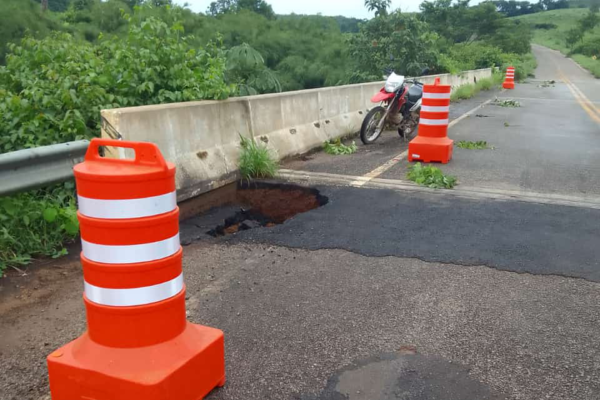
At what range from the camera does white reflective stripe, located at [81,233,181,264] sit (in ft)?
8.57

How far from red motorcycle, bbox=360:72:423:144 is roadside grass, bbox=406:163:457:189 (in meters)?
2.82

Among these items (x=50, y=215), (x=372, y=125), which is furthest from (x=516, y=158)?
(x=50, y=215)

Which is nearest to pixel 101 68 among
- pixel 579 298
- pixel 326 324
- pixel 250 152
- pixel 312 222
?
pixel 250 152

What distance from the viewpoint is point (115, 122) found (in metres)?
5.62

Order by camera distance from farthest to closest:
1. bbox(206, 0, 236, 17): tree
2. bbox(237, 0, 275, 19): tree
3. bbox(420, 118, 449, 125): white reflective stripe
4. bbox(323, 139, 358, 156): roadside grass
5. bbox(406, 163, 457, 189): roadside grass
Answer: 1. bbox(237, 0, 275, 19): tree
2. bbox(206, 0, 236, 17): tree
3. bbox(323, 139, 358, 156): roadside grass
4. bbox(420, 118, 449, 125): white reflective stripe
5. bbox(406, 163, 457, 189): roadside grass

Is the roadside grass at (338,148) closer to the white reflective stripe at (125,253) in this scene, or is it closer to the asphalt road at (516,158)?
the asphalt road at (516,158)

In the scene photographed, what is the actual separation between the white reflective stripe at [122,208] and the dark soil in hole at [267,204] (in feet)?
10.1

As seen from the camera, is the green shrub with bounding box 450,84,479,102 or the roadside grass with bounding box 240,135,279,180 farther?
the green shrub with bounding box 450,84,479,102

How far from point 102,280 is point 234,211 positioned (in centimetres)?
380

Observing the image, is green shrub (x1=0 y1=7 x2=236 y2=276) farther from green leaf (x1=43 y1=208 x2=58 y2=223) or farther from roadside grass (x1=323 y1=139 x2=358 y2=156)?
roadside grass (x1=323 y1=139 x2=358 y2=156)

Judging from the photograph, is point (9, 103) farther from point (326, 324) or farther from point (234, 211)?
point (326, 324)

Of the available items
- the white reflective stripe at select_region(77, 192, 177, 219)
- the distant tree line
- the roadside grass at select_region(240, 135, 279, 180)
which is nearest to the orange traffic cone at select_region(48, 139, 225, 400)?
the white reflective stripe at select_region(77, 192, 177, 219)

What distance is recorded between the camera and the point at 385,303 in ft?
13.3

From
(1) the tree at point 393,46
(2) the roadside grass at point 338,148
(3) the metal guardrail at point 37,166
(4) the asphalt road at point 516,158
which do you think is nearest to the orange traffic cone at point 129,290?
(3) the metal guardrail at point 37,166
